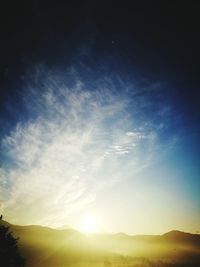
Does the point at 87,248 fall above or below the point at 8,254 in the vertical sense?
above

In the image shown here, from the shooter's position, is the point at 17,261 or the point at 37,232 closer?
the point at 17,261

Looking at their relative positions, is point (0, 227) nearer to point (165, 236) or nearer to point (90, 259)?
point (90, 259)

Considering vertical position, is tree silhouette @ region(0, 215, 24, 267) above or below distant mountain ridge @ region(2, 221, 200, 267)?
below

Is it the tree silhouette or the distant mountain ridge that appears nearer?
the tree silhouette

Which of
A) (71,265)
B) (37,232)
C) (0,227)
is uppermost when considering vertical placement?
(37,232)

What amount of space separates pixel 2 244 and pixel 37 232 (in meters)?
82.9

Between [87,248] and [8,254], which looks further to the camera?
[87,248]

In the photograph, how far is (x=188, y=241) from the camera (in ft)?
316

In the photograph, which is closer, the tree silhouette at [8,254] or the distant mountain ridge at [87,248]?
the tree silhouette at [8,254]

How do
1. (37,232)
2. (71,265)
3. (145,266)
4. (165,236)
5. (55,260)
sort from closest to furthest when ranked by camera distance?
(145,266)
(71,265)
(55,260)
(37,232)
(165,236)

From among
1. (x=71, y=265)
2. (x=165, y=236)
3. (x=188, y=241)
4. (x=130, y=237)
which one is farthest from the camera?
(x=130, y=237)

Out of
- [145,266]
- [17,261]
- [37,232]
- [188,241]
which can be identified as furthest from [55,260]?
[188,241]

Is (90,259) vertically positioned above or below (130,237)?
below

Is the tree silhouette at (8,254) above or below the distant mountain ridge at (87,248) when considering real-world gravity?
below
